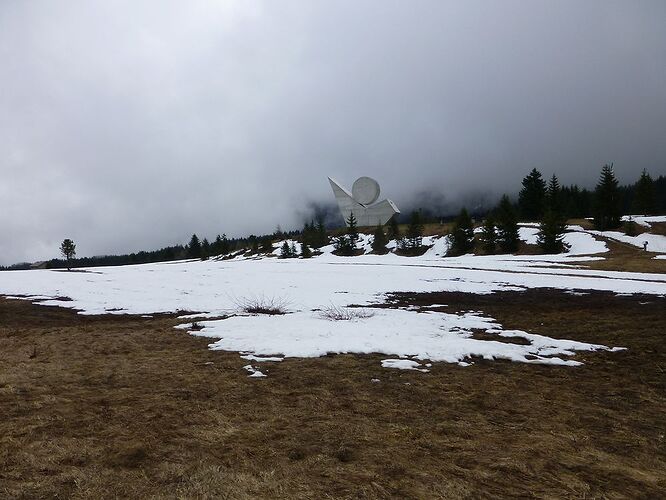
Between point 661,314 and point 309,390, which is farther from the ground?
point 309,390

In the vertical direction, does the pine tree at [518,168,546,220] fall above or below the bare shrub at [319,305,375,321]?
above

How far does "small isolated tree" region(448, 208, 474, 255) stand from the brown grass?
61934 millimetres

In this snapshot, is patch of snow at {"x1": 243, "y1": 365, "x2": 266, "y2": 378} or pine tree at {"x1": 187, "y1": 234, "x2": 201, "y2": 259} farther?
pine tree at {"x1": 187, "y1": 234, "x2": 201, "y2": 259}

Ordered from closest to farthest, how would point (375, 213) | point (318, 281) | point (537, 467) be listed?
point (537, 467) < point (318, 281) < point (375, 213)

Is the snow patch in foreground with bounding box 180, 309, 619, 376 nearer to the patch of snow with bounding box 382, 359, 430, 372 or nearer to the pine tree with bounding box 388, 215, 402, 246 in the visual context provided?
the patch of snow with bounding box 382, 359, 430, 372

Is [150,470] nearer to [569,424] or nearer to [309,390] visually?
[309,390]

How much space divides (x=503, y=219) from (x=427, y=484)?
63.4 m

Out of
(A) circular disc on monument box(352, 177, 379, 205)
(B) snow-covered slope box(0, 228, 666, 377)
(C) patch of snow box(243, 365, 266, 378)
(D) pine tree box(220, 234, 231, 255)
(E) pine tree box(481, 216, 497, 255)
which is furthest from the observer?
(D) pine tree box(220, 234, 231, 255)

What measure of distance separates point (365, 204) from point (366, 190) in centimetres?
364

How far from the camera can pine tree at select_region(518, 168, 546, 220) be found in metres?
77.9

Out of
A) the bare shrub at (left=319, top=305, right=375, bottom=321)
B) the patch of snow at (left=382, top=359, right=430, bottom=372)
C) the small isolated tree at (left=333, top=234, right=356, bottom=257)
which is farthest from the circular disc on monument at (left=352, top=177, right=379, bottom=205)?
the patch of snow at (left=382, top=359, right=430, bottom=372)

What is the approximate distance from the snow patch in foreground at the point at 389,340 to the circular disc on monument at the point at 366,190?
91.3 metres

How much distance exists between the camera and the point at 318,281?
2642 centimetres

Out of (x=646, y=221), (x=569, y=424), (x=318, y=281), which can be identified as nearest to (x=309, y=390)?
(x=569, y=424)
